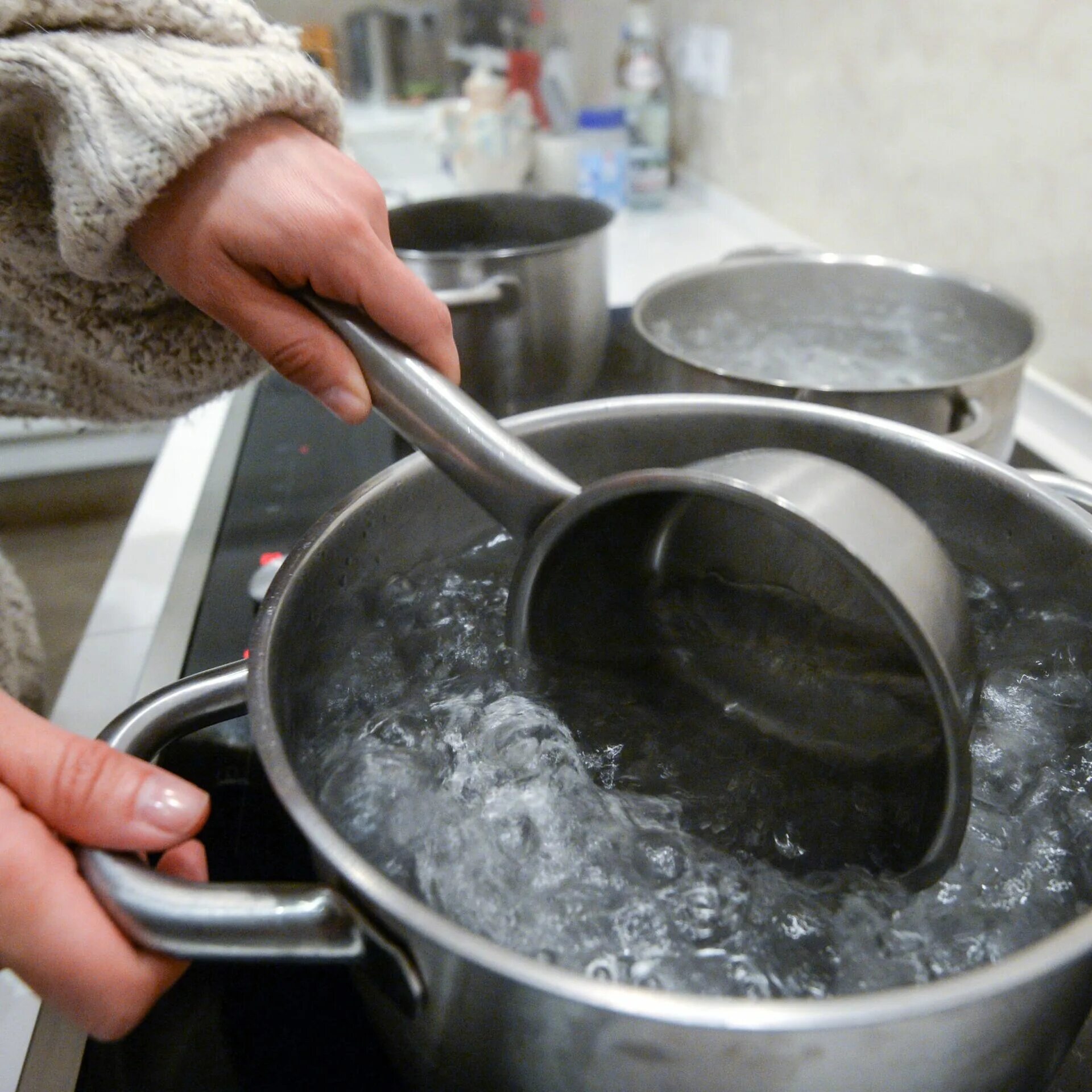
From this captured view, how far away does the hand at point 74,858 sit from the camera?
0.85 ft

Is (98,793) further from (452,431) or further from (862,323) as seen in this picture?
(862,323)

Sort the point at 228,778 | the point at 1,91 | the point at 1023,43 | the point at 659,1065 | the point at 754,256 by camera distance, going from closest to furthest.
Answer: the point at 659,1065, the point at 1,91, the point at 228,778, the point at 1023,43, the point at 754,256

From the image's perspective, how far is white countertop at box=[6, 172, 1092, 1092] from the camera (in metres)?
0.37

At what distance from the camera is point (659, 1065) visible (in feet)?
0.67

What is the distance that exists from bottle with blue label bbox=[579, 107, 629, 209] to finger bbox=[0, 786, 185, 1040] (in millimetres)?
1190

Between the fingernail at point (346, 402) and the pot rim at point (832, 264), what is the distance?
0.24 m

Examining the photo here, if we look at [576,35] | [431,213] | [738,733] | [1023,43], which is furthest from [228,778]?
[576,35]

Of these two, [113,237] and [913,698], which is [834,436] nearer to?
[913,698]

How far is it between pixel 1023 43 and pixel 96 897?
83cm

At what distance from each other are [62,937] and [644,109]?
1372mm

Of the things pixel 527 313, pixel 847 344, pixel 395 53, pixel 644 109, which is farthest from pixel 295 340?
pixel 395 53

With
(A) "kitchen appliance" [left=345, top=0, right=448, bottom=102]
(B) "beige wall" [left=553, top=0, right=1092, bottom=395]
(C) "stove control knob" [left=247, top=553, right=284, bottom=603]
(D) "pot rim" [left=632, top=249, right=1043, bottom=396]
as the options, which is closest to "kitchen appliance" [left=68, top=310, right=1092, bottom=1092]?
(C) "stove control knob" [left=247, top=553, right=284, bottom=603]

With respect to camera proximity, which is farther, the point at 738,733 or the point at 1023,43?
the point at 1023,43

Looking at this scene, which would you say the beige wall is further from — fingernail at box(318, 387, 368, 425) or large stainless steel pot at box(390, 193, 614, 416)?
fingernail at box(318, 387, 368, 425)
